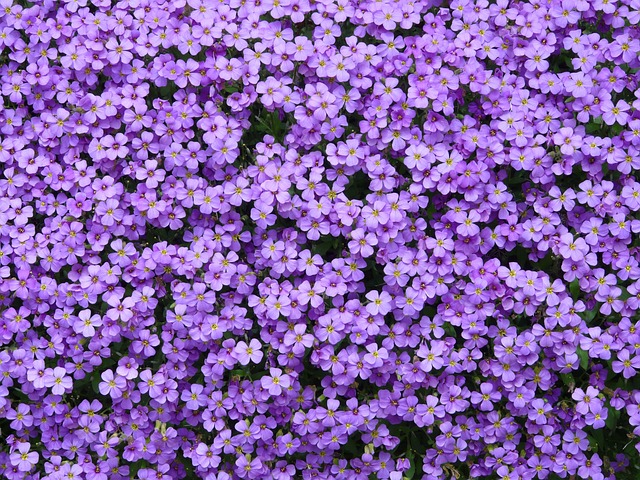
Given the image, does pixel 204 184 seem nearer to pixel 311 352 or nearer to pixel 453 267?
pixel 311 352

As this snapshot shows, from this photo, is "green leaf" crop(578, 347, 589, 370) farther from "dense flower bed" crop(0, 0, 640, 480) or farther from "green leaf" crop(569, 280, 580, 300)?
"green leaf" crop(569, 280, 580, 300)

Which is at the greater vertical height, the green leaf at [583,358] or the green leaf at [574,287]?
the green leaf at [574,287]

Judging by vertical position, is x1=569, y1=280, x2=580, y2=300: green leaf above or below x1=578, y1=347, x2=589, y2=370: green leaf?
above

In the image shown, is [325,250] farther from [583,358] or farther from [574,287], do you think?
[583,358]

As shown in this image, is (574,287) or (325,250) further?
(325,250)

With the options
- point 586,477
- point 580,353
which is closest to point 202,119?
point 580,353

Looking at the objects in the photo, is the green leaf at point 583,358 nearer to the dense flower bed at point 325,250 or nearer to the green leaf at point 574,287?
the dense flower bed at point 325,250

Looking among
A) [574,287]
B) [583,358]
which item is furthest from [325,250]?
[583,358]

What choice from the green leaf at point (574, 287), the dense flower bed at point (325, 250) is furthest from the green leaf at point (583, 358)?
the green leaf at point (574, 287)

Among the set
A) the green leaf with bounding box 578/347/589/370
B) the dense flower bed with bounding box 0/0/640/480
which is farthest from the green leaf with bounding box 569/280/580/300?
the green leaf with bounding box 578/347/589/370
